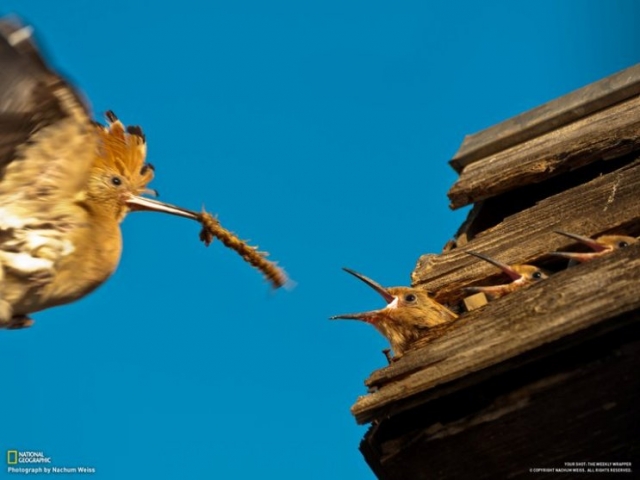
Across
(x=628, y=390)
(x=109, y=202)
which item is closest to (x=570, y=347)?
(x=628, y=390)

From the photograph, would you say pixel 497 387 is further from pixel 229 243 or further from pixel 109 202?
pixel 109 202

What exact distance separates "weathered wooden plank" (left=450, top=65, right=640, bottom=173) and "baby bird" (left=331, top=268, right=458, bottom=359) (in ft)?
2.38

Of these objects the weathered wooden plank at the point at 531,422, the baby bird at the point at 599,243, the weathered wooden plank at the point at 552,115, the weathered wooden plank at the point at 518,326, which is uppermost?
the weathered wooden plank at the point at 552,115

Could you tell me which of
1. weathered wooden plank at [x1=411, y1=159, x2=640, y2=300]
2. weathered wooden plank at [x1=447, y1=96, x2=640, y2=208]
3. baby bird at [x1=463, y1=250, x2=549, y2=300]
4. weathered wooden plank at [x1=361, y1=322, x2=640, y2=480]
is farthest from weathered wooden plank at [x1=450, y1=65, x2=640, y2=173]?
weathered wooden plank at [x1=361, y1=322, x2=640, y2=480]

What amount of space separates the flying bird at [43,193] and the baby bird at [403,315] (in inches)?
31.6

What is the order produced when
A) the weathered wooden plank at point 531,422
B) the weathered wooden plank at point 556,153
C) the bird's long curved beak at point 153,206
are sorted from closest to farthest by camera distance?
Answer: 1. the weathered wooden plank at point 531,422
2. the weathered wooden plank at point 556,153
3. the bird's long curved beak at point 153,206

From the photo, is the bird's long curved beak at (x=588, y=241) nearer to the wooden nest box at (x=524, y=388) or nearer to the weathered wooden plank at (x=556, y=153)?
the wooden nest box at (x=524, y=388)

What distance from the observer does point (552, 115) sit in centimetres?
506

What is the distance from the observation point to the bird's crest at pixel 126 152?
444 cm

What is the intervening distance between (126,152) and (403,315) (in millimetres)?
1406

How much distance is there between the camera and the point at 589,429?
8.29 ft

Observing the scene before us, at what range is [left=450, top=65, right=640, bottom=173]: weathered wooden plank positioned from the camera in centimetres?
485

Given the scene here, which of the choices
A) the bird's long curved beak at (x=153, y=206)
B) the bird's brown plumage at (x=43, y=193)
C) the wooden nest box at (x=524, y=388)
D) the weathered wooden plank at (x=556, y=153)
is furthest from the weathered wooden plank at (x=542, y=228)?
the bird's brown plumage at (x=43, y=193)

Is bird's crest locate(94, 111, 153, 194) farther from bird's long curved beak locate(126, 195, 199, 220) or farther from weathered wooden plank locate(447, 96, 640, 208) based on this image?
weathered wooden plank locate(447, 96, 640, 208)
